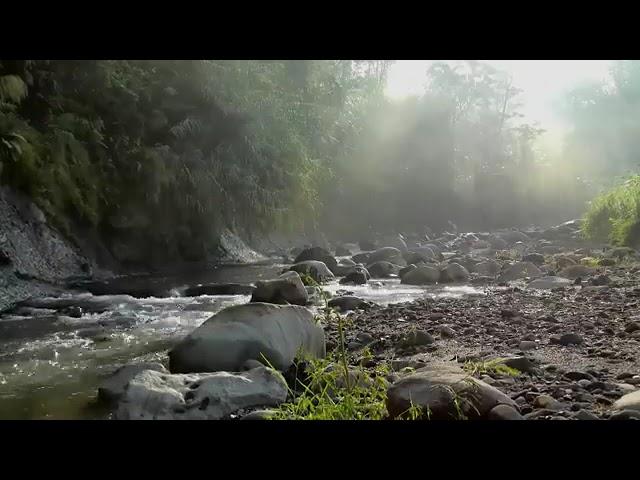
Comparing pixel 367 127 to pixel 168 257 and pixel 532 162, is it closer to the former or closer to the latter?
pixel 532 162

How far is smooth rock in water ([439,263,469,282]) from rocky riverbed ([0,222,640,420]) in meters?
0.83

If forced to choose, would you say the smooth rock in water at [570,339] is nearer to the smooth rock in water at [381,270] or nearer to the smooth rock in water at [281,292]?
the smooth rock in water at [281,292]

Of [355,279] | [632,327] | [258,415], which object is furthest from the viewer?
[355,279]

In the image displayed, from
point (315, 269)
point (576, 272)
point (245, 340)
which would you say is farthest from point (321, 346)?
point (576, 272)

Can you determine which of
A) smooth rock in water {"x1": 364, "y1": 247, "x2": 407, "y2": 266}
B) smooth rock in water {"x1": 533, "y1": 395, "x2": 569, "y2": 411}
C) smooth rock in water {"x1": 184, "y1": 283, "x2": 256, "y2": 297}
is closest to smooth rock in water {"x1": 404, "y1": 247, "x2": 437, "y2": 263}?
smooth rock in water {"x1": 364, "y1": 247, "x2": 407, "y2": 266}

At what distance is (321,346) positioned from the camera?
15.9ft

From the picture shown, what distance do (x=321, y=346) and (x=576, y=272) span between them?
7.14 meters

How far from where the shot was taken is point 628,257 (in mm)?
11719

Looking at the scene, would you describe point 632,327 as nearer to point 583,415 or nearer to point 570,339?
point 570,339

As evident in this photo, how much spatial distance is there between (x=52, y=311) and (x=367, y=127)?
27267 millimetres

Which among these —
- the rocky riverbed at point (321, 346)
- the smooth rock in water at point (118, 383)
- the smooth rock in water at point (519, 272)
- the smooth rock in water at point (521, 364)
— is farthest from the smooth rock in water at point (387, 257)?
the smooth rock in water at point (118, 383)

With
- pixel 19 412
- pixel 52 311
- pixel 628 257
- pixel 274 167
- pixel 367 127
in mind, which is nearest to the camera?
pixel 19 412

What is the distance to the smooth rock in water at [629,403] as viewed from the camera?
2.68m
